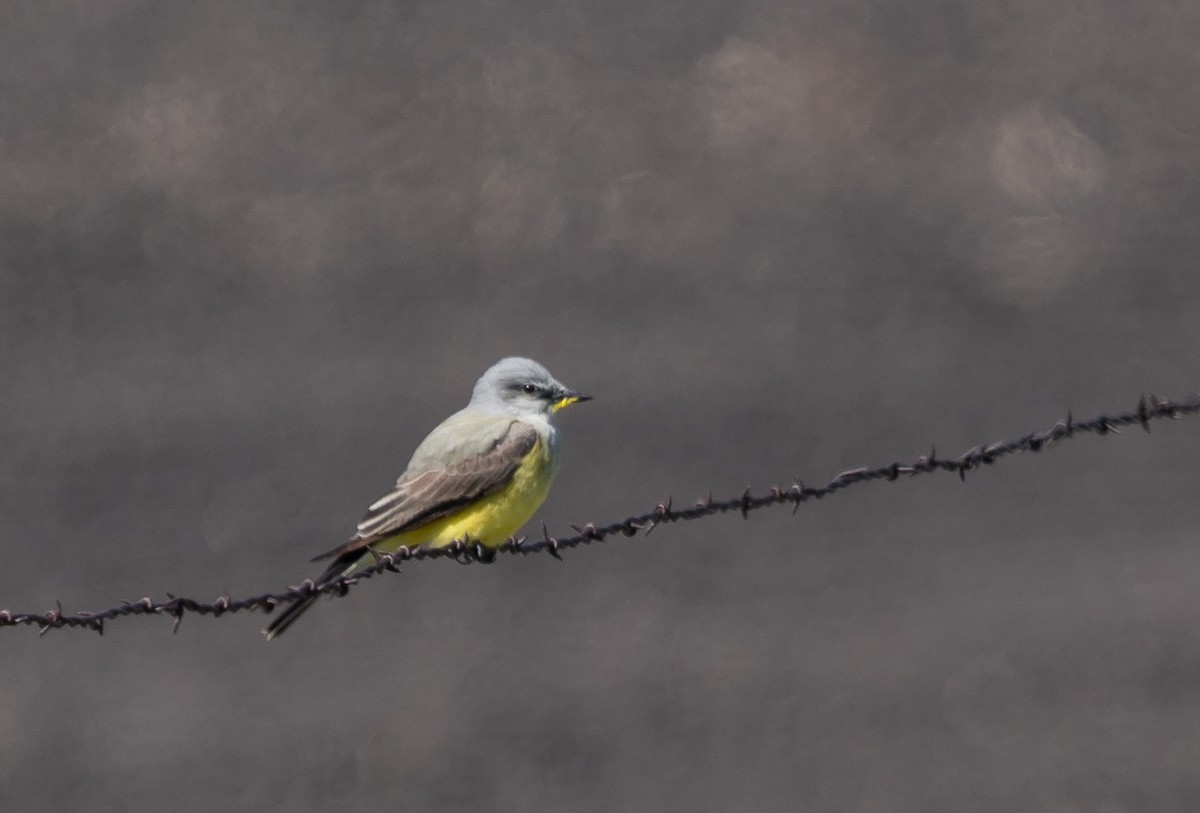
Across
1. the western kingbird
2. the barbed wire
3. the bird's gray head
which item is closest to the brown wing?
the western kingbird

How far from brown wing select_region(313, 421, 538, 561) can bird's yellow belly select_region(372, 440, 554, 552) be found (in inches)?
1.6

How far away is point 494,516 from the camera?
26.3 ft

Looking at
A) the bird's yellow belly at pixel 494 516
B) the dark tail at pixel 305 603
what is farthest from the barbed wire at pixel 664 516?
the bird's yellow belly at pixel 494 516

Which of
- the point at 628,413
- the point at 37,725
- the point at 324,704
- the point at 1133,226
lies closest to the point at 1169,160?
the point at 1133,226

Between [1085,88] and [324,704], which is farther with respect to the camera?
[1085,88]

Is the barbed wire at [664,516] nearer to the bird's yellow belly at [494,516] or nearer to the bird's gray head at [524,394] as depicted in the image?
the bird's yellow belly at [494,516]

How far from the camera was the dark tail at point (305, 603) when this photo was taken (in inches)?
292

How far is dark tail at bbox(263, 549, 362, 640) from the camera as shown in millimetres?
7414

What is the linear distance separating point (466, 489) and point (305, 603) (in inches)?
35.7

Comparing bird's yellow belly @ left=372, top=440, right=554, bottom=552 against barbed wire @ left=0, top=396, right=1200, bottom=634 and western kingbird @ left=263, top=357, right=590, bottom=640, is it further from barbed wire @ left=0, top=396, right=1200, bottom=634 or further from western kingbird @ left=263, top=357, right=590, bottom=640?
barbed wire @ left=0, top=396, right=1200, bottom=634

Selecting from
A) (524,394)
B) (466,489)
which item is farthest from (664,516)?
(524,394)

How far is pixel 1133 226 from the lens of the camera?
1912 cm

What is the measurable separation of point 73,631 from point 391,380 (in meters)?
3.07

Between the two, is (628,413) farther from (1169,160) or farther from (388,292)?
(1169,160)
